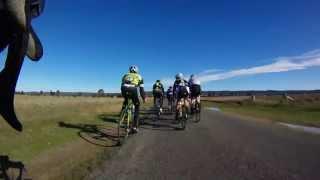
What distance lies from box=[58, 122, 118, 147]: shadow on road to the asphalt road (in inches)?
28.1

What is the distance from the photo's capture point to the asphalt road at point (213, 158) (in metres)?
9.28

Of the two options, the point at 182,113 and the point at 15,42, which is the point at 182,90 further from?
the point at 15,42

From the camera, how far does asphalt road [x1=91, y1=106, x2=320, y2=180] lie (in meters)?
9.28

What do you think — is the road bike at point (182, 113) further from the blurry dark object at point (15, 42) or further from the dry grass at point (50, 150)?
the blurry dark object at point (15, 42)

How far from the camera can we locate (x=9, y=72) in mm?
3744

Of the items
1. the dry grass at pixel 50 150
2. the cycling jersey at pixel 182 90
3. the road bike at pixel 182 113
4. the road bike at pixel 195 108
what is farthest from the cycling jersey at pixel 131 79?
the road bike at pixel 195 108

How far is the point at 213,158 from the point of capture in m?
11.4

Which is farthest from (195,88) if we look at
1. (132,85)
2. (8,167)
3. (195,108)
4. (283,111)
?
(283,111)

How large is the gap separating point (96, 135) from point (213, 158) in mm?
6246

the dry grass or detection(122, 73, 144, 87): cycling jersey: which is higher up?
detection(122, 73, 144, 87): cycling jersey

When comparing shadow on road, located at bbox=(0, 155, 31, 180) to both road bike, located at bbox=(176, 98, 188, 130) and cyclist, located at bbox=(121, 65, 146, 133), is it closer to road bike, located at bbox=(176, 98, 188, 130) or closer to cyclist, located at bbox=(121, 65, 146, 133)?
cyclist, located at bbox=(121, 65, 146, 133)

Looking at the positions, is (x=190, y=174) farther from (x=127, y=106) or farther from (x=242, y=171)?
(x=127, y=106)

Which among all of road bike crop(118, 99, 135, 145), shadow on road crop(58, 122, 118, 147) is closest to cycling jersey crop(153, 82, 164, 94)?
shadow on road crop(58, 122, 118, 147)

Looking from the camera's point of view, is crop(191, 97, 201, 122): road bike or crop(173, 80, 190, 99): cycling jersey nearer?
crop(173, 80, 190, 99): cycling jersey
